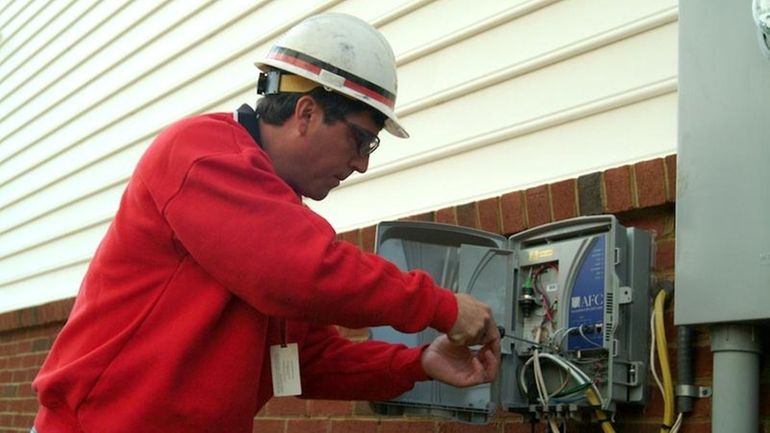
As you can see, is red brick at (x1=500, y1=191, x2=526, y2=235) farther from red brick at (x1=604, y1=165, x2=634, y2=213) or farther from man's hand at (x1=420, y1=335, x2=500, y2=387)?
man's hand at (x1=420, y1=335, x2=500, y2=387)

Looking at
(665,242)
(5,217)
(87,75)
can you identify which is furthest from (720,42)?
(5,217)

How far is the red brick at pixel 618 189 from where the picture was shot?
305 cm

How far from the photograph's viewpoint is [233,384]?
248 centimetres

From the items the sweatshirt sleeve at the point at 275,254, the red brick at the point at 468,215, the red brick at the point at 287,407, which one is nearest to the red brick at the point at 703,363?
the sweatshirt sleeve at the point at 275,254

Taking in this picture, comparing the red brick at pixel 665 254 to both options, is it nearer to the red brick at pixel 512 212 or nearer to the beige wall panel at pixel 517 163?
the beige wall panel at pixel 517 163

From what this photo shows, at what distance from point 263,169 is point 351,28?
525 mm

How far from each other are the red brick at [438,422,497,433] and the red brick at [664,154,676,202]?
95 centimetres

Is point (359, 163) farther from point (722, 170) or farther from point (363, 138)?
point (722, 170)

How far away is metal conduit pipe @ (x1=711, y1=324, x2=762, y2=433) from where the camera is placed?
98.2 inches

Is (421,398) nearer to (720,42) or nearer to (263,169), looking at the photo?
(263,169)

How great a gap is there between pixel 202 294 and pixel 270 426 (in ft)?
6.70

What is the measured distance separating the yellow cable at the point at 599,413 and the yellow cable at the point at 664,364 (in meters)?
0.14

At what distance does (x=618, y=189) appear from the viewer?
308cm

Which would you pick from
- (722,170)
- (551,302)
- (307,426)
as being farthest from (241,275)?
(307,426)
